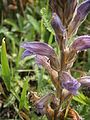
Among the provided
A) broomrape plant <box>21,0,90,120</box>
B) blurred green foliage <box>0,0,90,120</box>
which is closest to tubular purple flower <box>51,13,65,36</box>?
broomrape plant <box>21,0,90,120</box>

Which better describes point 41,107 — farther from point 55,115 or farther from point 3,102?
point 3,102

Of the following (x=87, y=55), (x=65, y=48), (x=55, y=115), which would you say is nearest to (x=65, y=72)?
(x=65, y=48)

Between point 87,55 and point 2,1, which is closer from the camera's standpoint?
point 87,55

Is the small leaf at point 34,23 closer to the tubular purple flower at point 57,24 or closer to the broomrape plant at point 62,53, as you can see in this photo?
the broomrape plant at point 62,53

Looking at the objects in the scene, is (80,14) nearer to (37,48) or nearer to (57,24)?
(57,24)

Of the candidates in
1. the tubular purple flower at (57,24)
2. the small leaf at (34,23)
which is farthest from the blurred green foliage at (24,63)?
the tubular purple flower at (57,24)

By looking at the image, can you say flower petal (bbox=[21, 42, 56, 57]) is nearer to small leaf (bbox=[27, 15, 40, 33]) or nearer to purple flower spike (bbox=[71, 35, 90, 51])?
purple flower spike (bbox=[71, 35, 90, 51])

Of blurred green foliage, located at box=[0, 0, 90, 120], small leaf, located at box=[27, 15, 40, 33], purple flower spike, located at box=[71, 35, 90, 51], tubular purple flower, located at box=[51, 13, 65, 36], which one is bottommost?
blurred green foliage, located at box=[0, 0, 90, 120]

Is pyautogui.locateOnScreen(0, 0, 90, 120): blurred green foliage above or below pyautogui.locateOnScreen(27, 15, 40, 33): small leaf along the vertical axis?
below
